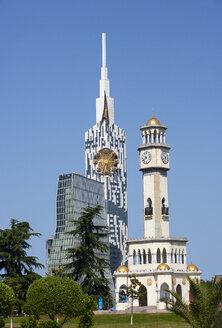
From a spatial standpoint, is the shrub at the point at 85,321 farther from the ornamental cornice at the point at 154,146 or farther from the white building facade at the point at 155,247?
the ornamental cornice at the point at 154,146

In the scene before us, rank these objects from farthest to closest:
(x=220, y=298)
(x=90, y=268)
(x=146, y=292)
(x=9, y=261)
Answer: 1. (x=146, y=292)
2. (x=9, y=261)
3. (x=90, y=268)
4. (x=220, y=298)

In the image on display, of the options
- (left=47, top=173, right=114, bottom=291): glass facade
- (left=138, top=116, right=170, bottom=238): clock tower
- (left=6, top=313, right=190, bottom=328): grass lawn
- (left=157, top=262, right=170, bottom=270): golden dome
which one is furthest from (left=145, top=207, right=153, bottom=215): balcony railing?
(left=47, top=173, right=114, bottom=291): glass facade

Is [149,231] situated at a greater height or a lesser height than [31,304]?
greater

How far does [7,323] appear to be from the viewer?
84500mm

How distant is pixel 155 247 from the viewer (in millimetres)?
122000

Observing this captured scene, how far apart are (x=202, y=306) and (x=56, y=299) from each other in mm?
20364

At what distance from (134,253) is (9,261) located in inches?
1575

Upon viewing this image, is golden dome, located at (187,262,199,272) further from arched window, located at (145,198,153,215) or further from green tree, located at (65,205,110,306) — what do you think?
green tree, located at (65,205,110,306)

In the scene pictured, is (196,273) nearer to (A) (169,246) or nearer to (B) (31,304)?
(A) (169,246)

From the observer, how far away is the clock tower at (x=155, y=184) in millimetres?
124125

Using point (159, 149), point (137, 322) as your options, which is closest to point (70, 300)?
point (137, 322)

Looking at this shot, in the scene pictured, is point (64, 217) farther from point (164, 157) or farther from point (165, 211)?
point (165, 211)

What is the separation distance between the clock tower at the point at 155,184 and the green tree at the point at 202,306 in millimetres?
75228

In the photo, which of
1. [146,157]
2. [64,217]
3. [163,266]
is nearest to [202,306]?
[163,266]
